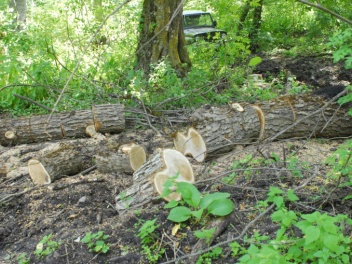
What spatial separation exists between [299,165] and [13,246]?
2.75 metres

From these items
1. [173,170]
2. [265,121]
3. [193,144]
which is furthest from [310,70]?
[173,170]

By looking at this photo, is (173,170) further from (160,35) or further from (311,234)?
(160,35)

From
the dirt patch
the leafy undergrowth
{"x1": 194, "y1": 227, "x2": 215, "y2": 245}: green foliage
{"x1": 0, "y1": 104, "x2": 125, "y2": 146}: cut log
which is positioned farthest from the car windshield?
{"x1": 194, "y1": 227, "x2": 215, "y2": 245}: green foliage

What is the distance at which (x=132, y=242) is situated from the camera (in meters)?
3.28

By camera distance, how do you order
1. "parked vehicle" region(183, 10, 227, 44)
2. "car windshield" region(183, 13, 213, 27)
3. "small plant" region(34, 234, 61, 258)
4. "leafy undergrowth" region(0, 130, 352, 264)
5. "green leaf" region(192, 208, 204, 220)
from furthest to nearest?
1. "car windshield" region(183, 13, 213, 27)
2. "parked vehicle" region(183, 10, 227, 44)
3. "small plant" region(34, 234, 61, 258)
4. "green leaf" region(192, 208, 204, 220)
5. "leafy undergrowth" region(0, 130, 352, 264)

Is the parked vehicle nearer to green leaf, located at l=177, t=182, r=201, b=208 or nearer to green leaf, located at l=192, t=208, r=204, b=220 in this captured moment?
green leaf, located at l=177, t=182, r=201, b=208

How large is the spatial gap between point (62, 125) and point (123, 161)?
208 cm

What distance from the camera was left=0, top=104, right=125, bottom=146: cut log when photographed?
6609 mm

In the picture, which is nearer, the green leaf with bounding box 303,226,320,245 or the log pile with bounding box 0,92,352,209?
the green leaf with bounding box 303,226,320,245

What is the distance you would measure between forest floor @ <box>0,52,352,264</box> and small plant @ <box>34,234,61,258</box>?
0.11ft

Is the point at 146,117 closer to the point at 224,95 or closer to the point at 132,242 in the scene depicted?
the point at 224,95

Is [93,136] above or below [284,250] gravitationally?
below

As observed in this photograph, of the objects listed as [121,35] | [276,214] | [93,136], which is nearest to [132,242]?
[276,214]

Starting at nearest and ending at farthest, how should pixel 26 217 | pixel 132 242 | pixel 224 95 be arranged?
pixel 132 242 → pixel 26 217 → pixel 224 95
